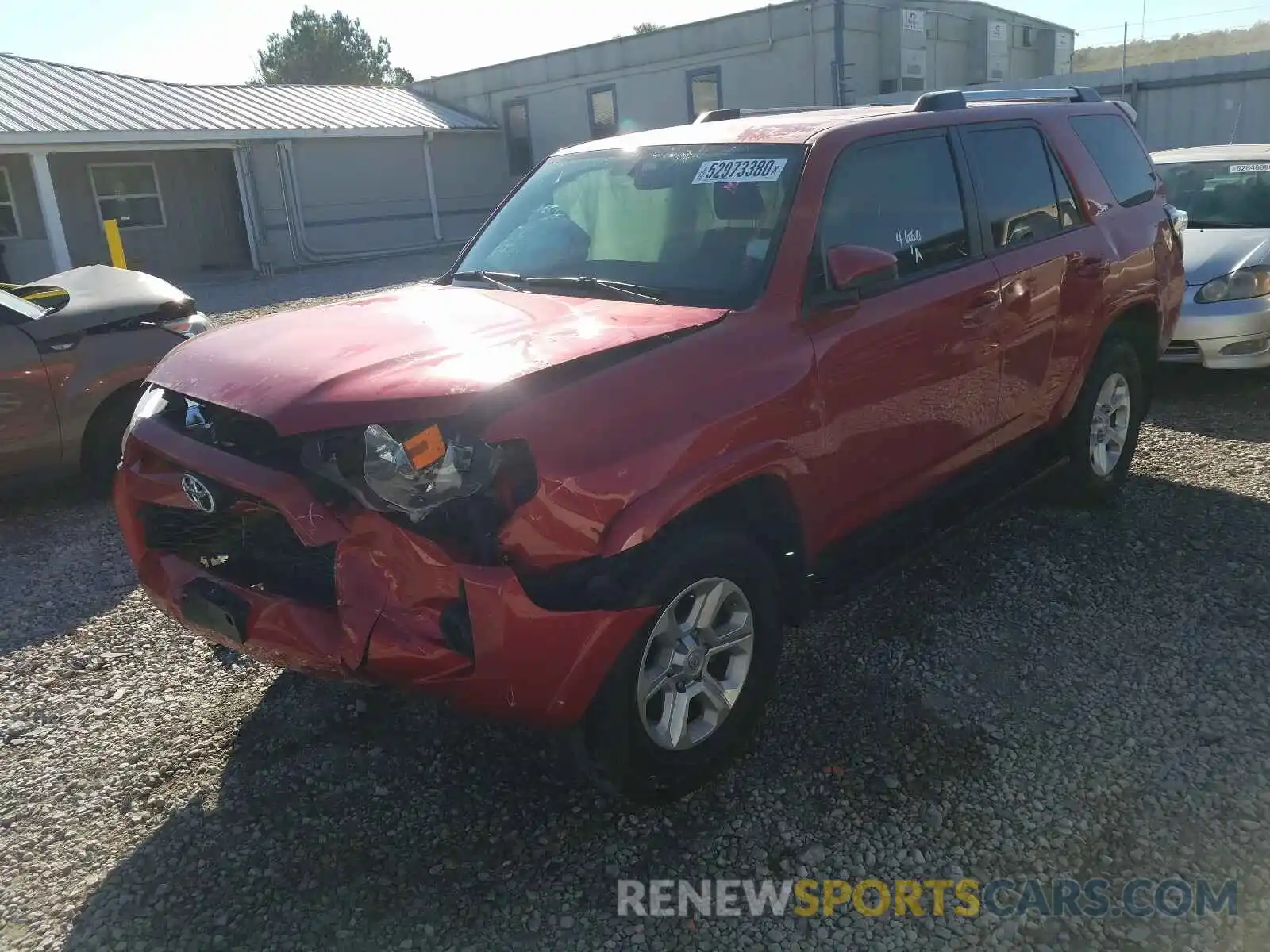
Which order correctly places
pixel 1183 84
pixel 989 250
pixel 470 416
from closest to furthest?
pixel 470 416
pixel 989 250
pixel 1183 84

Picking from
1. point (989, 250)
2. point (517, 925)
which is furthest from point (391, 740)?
point (989, 250)

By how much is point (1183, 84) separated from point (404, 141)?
16328 mm

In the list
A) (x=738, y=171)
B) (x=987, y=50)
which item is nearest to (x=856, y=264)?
(x=738, y=171)

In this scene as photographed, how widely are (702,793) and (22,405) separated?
467 centimetres

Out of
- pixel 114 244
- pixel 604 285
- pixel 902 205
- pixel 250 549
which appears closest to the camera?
pixel 250 549

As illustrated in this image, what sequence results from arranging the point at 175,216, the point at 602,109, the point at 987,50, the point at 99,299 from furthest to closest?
the point at 602,109 < the point at 987,50 < the point at 175,216 < the point at 99,299

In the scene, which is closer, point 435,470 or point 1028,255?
point 435,470

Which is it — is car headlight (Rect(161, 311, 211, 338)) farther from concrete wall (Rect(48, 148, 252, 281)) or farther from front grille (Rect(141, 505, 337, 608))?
concrete wall (Rect(48, 148, 252, 281))

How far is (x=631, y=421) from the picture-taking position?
2.64 metres

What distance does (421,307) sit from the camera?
3.47 meters

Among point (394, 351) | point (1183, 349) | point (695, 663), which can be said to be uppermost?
point (394, 351)

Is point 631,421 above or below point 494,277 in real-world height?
below

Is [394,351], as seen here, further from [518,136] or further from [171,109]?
[518,136]

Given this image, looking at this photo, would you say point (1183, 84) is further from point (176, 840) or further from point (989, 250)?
point (176, 840)
